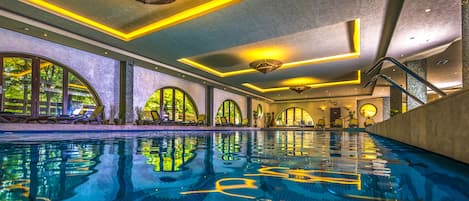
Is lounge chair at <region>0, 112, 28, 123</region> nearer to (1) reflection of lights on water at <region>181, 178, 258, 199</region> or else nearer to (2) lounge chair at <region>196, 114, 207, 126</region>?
(2) lounge chair at <region>196, 114, 207, 126</region>

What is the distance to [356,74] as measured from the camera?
46.5 feet

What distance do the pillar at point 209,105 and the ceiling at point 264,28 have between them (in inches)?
192

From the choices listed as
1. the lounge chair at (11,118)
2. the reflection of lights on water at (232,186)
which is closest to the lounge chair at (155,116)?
the lounge chair at (11,118)

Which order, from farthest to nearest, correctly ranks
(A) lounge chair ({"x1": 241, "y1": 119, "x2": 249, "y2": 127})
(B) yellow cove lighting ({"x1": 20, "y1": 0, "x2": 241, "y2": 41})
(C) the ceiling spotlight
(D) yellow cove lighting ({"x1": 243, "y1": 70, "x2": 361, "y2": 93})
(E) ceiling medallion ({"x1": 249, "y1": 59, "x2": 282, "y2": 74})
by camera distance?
(A) lounge chair ({"x1": 241, "y1": 119, "x2": 249, "y2": 127}) < (D) yellow cove lighting ({"x1": 243, "y1": 70, "x2": 361, "y2": 93}) < (C) the ceiling spotlight < (E) ceiling medallion ({"x1": 249, "y1": 59, "x2": 282, "y2": 74}) < (B) yellow cove lighting ({"x1": 20, "y1": 0, "x2": 241, "y2": 41})

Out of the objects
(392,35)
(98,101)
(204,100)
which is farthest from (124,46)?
(392,35)

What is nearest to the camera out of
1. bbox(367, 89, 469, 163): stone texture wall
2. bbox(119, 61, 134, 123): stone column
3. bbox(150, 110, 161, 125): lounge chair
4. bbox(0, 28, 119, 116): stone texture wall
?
bbox(367, 89, 469, 163): stone texture wall

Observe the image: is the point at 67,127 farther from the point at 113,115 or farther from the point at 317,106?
the point at 317,106

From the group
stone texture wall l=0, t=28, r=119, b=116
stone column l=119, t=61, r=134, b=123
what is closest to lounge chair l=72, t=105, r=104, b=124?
stone texture wall l=0, t=28, r=119, b=116

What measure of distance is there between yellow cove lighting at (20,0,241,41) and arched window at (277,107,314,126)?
64.9ft

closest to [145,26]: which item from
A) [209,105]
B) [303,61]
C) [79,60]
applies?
[79,60]

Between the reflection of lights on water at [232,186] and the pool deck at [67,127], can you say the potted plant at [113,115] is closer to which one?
the pool deck at [67,127]

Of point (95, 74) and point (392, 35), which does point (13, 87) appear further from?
point (392, 35)

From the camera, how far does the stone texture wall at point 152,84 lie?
11.1m

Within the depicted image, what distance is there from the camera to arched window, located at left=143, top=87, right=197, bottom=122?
12820mm
